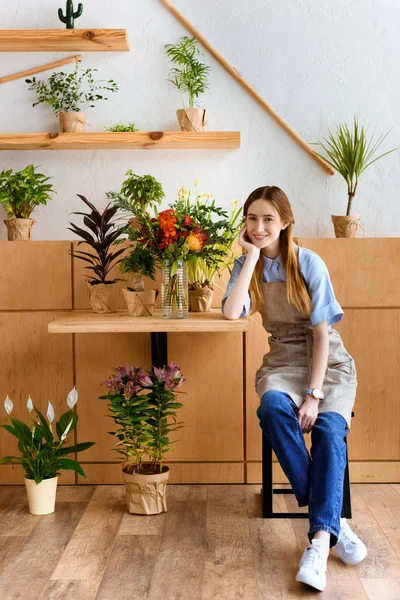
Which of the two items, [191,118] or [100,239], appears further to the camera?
[191,118]

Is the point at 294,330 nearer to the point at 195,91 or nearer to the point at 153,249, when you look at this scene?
the point at 153,249

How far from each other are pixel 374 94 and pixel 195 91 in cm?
93

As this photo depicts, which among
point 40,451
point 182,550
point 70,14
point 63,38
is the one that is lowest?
point 182,550

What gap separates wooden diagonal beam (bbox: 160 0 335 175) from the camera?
4.04 meters

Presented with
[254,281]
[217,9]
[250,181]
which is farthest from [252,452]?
[217,9]

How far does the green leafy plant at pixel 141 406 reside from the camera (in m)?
3.28

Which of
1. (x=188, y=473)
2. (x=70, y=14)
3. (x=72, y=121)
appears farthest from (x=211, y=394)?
(x=70, y=14)

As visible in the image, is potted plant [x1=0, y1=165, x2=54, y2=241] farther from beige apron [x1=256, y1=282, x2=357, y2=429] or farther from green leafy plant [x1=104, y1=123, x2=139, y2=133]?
beige apron [x1=256, y1=282, x2=357, y2=429]

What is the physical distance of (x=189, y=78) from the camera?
3.96 meters

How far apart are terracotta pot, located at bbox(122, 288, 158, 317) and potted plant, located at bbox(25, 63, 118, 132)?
1.03m

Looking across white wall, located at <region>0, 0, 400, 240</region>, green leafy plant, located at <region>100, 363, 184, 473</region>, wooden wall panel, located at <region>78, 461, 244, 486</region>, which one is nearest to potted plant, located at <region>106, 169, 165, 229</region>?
white wall, located at <region>0, 0, 400, 240</region>

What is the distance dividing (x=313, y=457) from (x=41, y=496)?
122 cm

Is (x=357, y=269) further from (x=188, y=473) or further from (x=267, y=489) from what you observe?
(x=188, y=473)

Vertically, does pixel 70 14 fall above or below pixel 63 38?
above
